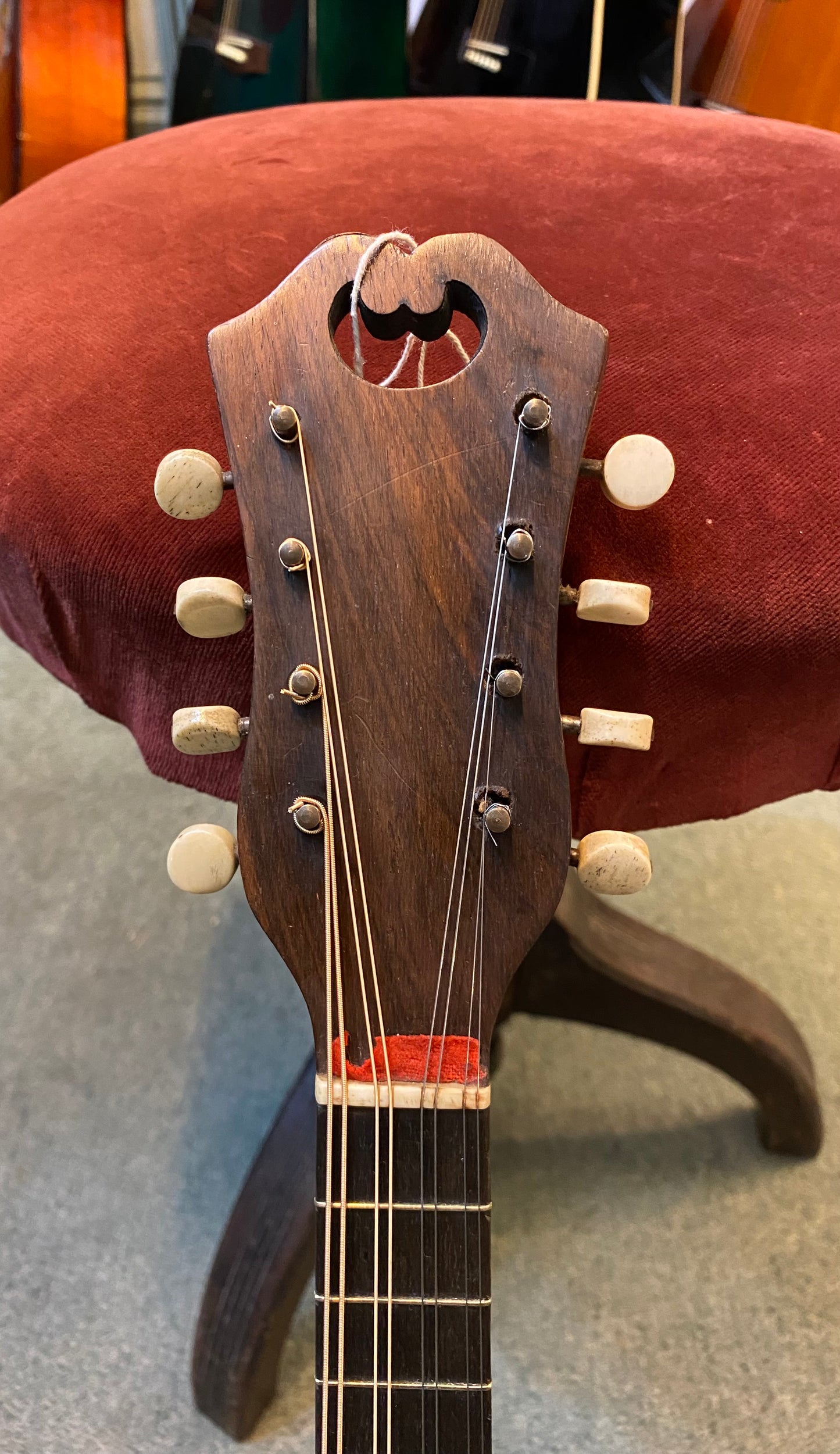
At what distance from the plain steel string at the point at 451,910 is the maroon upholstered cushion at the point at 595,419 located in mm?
38

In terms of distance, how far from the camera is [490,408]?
42cm

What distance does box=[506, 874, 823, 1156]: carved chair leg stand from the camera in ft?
2.67

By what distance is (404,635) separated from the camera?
422mm

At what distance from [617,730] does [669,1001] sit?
50 cm

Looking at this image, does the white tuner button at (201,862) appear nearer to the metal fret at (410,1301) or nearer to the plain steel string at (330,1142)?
the plain steel string at (330,1142)

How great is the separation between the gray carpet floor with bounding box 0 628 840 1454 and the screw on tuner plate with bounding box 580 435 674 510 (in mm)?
669

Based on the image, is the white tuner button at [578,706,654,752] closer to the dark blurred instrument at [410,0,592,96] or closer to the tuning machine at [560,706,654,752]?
the tuning machine at [560,706,654,752]

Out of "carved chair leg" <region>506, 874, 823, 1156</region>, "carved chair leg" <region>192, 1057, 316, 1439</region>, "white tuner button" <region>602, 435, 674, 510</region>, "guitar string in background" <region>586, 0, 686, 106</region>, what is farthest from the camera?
"guitar string in background" <region>586, 0, 686, 106</region>

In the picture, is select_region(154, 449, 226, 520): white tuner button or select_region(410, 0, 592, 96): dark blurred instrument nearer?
select_region(154, 449, 226, 520): white tuner button

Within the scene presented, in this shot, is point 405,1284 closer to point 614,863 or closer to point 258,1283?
point 614,863

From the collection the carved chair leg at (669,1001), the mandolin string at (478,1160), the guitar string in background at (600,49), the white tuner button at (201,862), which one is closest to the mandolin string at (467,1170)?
the mandolin string at (478,1160)

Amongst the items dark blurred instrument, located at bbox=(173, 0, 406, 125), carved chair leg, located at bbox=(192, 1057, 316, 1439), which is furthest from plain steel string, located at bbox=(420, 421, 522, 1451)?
dark blurred instrument, located at bbox=(173, 0, 406, 125)

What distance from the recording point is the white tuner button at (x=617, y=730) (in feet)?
1.32

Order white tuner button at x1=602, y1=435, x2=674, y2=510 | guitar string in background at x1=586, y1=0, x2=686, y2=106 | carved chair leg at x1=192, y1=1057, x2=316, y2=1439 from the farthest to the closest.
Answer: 1. guitar string in background at x1=586, y1=0, x2=686, y2=106
2. carved chair leg at x1=192, y1=1057, x2=316, y2=1439
3. white tuner button at x1=602, y1=435, x2=674, y2=510
